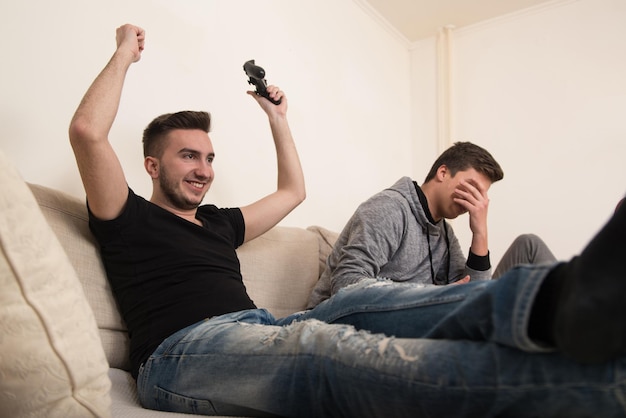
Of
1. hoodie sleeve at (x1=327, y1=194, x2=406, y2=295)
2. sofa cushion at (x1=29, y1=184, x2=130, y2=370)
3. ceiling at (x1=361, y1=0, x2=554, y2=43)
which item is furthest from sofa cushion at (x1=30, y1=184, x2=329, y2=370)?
ceiling at (x1=361, y1=0, x2=554, y2=43)

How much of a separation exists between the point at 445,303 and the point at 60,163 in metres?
1.22

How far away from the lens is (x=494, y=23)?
3.36 m

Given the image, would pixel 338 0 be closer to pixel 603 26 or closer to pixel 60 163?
pixel 603 26

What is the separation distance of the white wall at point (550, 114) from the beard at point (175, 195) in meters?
2.30

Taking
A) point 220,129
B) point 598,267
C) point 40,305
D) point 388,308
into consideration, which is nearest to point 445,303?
point 388,308

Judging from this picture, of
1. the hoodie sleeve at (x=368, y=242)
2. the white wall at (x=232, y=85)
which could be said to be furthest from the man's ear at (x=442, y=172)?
the white wall at (x=232, y=85)

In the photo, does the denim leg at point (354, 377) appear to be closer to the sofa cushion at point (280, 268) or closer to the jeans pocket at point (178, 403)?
the jeans pocket at point (178, 403)

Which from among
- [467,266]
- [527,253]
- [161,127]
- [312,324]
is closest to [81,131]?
[161,127]

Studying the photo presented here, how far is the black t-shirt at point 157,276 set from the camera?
1154mm

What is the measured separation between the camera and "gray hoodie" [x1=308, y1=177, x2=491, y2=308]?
153cm

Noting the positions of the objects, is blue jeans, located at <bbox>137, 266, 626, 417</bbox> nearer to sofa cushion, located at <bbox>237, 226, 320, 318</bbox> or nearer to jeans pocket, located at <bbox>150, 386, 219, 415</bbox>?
jeans pocket, located at <bbox>150, 386, 219, 415</bbox>

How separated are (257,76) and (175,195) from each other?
1.88 ft

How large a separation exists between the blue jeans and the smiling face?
1.54 ft

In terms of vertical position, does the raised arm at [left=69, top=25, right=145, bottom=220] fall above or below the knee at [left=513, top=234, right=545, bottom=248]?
above
